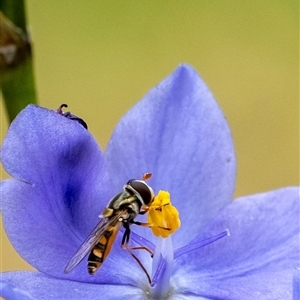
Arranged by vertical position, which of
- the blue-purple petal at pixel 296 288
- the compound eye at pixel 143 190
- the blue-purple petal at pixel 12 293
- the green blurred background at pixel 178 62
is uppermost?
the compound eye at pixel 143 190

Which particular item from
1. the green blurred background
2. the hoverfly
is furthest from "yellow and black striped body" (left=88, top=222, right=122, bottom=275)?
the green blurred background

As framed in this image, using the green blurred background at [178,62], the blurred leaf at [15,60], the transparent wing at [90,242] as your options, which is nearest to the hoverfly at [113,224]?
the transparent wing at [90,242]

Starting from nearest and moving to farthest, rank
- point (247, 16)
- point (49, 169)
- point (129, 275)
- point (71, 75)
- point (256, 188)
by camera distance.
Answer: point (49, 169), point (129, 275), point (256, 188), point (71, 75), point (247, 16)

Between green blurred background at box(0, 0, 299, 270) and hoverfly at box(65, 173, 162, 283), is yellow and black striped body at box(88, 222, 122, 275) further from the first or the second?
green blurred background at box(0, 0, 299, 270)

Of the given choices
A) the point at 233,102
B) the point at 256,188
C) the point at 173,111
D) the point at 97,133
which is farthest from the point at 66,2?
the point at 173,111

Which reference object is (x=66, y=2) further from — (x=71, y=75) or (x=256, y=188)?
(x=256, y=188)

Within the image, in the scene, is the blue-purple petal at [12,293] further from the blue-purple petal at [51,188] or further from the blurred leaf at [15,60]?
the blurred leaf at [15,60]

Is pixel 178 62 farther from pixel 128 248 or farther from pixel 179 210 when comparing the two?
pixel 128 248
